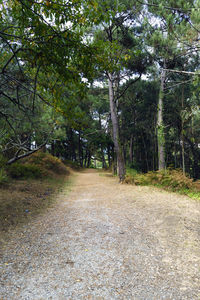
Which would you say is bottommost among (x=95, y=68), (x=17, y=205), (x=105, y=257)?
(x=105, y=257)

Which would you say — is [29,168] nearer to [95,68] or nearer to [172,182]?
[172,182]

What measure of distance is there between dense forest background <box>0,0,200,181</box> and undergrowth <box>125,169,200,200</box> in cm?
173

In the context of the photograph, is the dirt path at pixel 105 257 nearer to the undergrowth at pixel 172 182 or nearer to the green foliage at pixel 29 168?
the undergrowth at pixel 172 182

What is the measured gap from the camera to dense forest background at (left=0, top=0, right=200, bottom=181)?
7.80 ft

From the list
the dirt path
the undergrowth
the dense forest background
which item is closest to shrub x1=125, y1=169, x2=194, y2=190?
the undergrowth

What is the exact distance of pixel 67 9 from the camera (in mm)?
2268

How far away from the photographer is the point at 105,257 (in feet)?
8.02

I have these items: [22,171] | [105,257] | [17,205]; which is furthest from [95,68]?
[22,171]

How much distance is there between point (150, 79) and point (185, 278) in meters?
13.3

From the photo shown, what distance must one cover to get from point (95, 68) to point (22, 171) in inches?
254

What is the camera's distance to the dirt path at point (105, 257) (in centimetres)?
181

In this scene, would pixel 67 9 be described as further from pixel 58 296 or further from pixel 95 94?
pixel 95 94

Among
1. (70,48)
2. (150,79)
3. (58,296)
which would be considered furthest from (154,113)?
(58,296)

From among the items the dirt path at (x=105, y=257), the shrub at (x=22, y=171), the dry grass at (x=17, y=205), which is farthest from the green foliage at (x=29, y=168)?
the dirt path at (x=105, y=257)
